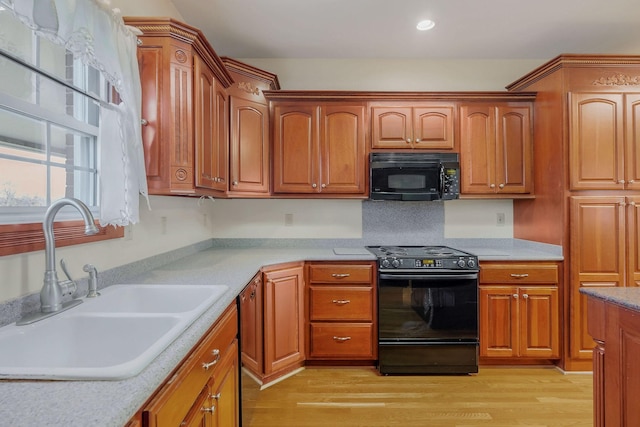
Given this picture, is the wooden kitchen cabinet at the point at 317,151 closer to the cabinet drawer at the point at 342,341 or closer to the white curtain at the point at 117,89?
the cabinet drawer at the point at 342,341

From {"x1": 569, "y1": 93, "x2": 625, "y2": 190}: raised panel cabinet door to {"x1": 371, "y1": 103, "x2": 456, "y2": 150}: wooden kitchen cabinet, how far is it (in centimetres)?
89

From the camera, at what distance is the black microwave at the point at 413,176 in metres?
2.70

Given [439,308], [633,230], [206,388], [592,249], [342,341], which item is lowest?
[342,341]

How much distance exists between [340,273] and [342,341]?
53cm

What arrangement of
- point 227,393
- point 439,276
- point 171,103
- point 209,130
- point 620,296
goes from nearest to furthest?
point 620,296, point 227,393, point 171,103, point 209,130, point 439,276

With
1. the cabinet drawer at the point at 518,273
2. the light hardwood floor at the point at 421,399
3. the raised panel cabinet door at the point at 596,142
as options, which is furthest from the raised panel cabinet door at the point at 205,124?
the raised panel cabinet door at the point at 596,142

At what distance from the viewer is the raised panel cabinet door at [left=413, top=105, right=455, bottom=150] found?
277cm

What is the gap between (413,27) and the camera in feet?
8.34

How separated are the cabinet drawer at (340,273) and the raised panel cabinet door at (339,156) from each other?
669 millimetres

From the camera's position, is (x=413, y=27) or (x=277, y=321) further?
(x=413, y=27)

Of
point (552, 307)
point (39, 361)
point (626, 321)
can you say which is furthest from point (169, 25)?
point (552, 307)

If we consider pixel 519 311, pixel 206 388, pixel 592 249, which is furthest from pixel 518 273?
pixel 206 388

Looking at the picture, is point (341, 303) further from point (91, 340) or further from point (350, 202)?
point (91, 340)

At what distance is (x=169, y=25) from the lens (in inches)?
65.4
